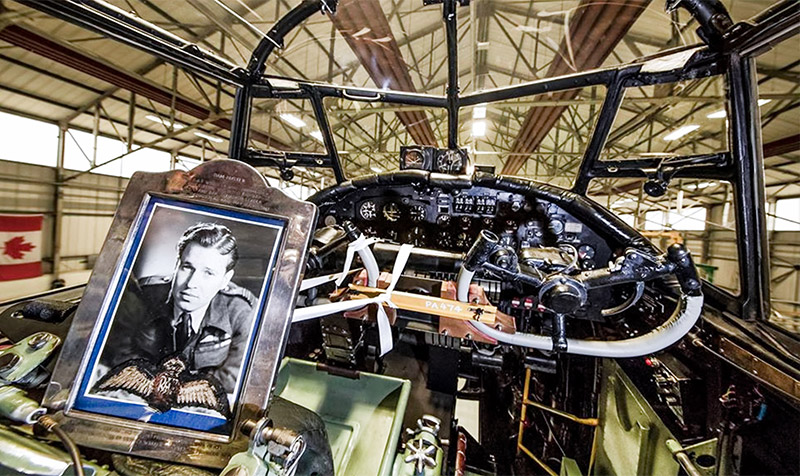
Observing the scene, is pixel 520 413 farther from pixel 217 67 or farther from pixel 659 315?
pixel 217 67

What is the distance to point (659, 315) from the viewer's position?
1.45 meters

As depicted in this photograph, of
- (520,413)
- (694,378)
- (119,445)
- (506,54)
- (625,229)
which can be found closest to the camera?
(119,445)

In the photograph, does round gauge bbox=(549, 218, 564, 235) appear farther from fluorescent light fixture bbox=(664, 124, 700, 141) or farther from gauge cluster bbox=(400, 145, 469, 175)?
fluorescent light fixture bbox=(664, 124, 700, 141)

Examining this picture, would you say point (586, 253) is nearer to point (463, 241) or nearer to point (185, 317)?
point (463, 241)

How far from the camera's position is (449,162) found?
174 cm

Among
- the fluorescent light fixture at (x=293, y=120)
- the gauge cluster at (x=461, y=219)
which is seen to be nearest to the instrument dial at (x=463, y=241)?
the gauge cluster at (x=461, y=219)

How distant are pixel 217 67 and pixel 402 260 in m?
1.42

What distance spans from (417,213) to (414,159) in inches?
12.7

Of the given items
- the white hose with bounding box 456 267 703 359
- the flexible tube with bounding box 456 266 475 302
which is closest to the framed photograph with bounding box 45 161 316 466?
the flexible tube with bounding box 456 266 475 302

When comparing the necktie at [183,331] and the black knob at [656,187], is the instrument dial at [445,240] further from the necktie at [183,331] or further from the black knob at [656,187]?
the necktie at [183,331]

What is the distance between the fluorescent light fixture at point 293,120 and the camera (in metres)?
2.69

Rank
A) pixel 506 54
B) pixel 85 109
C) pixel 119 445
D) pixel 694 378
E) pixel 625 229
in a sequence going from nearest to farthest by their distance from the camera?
pixel 119 445 → pixel 694 378 → pixel 625 229 → pixel 506 54 → pixel 85 109

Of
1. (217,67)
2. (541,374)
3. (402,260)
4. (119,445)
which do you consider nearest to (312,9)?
(217,67)

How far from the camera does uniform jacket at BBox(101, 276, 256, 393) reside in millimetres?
782
